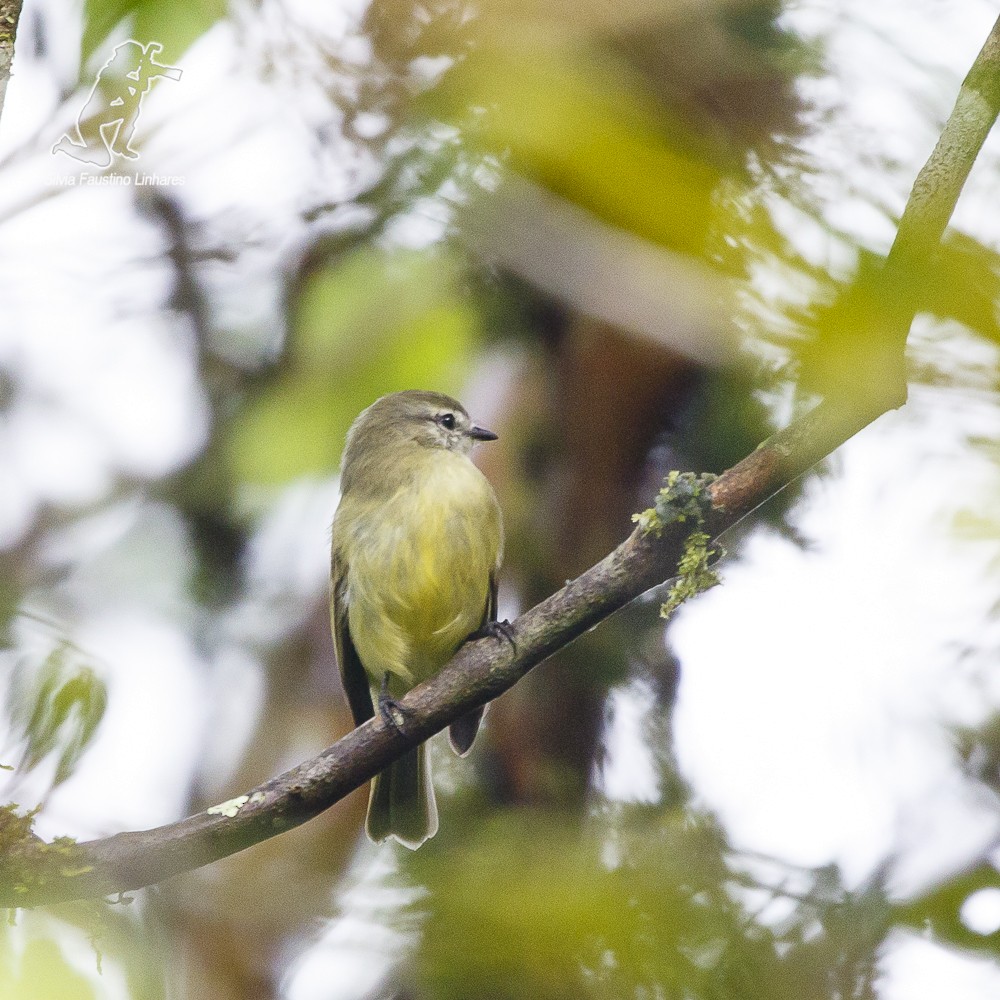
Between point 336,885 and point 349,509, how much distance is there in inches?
73.5

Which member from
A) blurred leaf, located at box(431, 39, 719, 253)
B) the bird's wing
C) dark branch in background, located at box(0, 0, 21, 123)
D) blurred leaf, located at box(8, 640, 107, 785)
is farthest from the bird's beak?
dark branch in background, located at box(0, 0, 21, 123)

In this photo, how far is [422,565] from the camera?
14.0ft

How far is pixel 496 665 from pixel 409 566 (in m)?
1.41

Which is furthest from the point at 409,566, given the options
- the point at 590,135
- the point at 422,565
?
the point at 590,135

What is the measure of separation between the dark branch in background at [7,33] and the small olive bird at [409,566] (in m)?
2.35

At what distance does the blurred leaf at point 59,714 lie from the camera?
227cm

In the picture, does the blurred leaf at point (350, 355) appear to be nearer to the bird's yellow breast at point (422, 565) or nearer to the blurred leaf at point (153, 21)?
the bird's yellow breast at point (422, 565)

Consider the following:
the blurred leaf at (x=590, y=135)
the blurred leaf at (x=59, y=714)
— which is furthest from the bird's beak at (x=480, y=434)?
the blurred leaf at (x=59, y=714)

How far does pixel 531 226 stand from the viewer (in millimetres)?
3309

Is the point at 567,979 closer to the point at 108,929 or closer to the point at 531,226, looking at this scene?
the point at 108,929

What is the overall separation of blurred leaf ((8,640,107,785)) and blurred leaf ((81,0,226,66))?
4.80 feet

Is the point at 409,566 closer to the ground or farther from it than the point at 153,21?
closer to the ground

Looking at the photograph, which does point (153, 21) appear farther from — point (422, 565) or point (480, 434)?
point (480, 434)

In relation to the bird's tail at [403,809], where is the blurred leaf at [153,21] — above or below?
above
